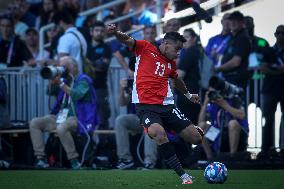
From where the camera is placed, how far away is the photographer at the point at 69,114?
55.6 feet

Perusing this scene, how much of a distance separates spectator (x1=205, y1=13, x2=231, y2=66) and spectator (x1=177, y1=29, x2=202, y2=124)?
53cm

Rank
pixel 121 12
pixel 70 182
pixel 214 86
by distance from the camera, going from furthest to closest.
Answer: pixel 121 12, pixel 214 86, pixel 70 182

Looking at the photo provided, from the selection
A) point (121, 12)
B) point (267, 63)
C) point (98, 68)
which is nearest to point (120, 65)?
point (98, 68)

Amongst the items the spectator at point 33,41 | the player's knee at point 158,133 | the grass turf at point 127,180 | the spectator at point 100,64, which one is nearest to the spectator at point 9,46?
the spectator at point 33,41

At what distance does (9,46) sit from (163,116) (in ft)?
21.7

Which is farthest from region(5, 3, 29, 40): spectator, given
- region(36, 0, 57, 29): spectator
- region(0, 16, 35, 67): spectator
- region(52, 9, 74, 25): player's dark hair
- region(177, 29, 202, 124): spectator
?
region(177, 29, 202, 124): spectator

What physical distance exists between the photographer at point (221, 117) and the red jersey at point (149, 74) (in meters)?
3.13

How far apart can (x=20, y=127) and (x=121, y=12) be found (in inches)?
228

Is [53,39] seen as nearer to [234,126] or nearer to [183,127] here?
[234,126]

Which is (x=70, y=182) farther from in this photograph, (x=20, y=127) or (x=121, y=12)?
(x=121, y=12)

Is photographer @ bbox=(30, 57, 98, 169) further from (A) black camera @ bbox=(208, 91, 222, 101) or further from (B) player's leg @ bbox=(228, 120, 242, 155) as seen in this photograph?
(B) player's leg @ bbox=(228, 120, 242, 155)

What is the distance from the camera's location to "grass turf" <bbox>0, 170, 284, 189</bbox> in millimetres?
11727

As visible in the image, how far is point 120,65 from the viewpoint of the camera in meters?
18.1

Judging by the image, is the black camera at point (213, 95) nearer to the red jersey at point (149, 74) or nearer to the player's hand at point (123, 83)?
the player's hand at point (123, 83)
